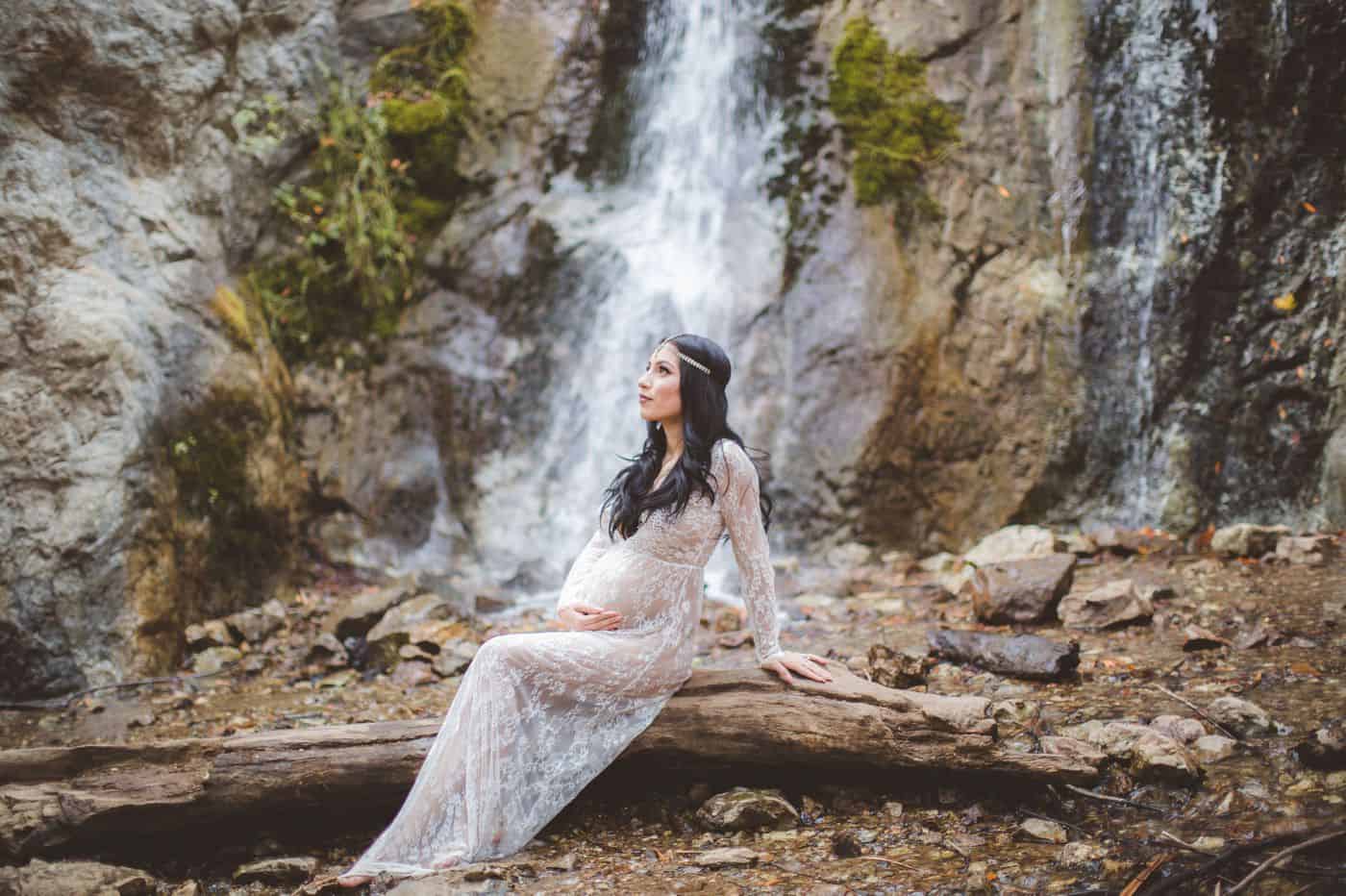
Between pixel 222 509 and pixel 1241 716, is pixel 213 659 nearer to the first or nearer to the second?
pixel 222 509

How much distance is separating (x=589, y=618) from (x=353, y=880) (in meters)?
1.14

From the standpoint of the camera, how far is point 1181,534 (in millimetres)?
7441

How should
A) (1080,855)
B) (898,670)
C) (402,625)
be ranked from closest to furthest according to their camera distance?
(1080,855)
(898,670)
(402,625)

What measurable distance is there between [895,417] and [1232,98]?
12.0ft

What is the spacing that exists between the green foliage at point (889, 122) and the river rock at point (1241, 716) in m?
5.81

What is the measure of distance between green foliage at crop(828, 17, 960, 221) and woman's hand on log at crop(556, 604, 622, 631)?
624 cm

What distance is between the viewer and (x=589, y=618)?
138 inches

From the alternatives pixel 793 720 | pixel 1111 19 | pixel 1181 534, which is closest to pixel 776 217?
pixel 1111 19

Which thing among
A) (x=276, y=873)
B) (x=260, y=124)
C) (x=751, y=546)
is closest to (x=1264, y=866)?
(x=751, y=546)

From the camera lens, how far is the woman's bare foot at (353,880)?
2.97 metres

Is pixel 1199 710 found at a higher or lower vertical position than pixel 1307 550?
lower

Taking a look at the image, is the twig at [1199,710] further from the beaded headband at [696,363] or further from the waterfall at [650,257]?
the waterfall at [650,257]

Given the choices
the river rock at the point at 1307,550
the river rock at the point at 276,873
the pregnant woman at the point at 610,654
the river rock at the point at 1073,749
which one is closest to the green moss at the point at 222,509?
the river rock at the point at 276,873

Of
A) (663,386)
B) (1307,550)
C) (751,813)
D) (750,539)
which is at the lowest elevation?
(751,813)
